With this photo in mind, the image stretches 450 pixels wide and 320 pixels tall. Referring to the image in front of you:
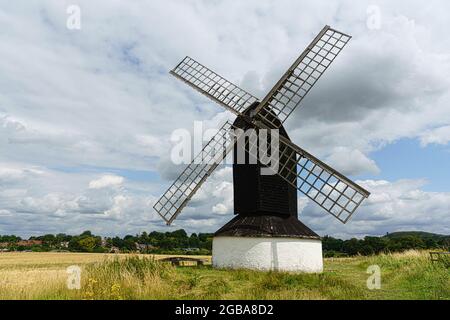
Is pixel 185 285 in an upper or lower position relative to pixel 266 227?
lower

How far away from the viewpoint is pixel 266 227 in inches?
750

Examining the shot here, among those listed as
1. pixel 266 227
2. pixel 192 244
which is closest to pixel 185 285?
pixel 266 227

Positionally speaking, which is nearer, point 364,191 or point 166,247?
point 364,191

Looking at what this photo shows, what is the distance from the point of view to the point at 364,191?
55.8ft

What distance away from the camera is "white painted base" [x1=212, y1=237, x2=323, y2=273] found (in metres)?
18.6

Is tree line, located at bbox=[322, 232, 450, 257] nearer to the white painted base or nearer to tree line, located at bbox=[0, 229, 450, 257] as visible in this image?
tree line, located at bbox=[0, 229, 450, 257]

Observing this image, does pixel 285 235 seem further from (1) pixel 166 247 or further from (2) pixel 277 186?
(1) pixel 166 247

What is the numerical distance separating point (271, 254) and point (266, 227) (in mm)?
1347

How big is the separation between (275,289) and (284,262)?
205 inches

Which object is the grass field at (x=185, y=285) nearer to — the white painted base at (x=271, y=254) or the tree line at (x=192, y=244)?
the white painted base at (x=271, y=254)

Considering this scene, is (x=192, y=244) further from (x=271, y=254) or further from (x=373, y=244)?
(x=271, y=254)

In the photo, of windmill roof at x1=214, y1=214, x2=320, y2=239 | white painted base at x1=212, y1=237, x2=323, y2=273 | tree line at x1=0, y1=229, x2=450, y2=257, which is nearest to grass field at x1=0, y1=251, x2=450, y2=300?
white painted base at x1=212, y1=237, x2=323, y2=273

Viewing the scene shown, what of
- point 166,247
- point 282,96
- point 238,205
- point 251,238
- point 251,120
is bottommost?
point 166,247
